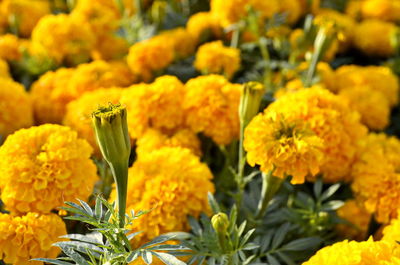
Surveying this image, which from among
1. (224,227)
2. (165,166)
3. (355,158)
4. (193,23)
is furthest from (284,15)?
(224,227)

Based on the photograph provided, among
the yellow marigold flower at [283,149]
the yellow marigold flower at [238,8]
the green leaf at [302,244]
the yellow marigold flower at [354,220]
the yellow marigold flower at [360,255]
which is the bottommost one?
the yellow marigold flower at [354,220]

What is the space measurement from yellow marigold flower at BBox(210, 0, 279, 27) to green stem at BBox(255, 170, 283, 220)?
30.4 inches

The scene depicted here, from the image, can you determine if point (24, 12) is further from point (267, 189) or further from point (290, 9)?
point (267, 189)

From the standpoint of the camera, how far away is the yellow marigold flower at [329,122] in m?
1.09

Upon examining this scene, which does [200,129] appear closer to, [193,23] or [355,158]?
[355,158]

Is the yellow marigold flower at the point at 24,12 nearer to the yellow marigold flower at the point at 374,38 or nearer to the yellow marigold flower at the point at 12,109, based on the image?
the yellow marigold flower at the point at 12,109

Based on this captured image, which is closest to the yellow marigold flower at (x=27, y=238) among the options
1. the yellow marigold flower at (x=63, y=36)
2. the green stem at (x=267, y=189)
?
the green stem at (x=267, y=189)

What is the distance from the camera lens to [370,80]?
1.59 metres

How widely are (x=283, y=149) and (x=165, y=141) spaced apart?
42cm

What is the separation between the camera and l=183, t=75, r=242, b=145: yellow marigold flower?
4.07 ft

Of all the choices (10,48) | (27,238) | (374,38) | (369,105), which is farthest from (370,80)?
(10,48)

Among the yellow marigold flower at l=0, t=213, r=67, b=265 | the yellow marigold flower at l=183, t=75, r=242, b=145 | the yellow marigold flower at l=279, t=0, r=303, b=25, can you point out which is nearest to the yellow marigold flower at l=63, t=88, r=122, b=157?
the yellow marigold flower at l=183, t=75, r=242, b=145

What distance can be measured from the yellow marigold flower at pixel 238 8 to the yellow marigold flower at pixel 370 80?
1.07 ft

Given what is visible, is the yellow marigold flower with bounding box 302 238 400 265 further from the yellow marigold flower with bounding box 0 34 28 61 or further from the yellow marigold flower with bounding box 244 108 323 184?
the yellow marigold flower with bounding box 0 34 28 61
